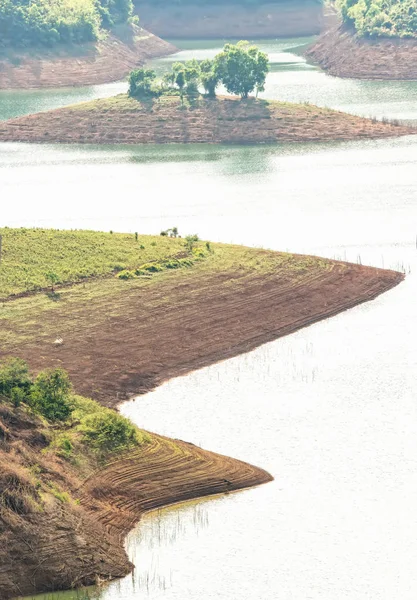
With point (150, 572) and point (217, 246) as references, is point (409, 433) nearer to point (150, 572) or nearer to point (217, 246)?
point (150, 572)

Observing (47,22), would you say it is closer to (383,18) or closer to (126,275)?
(383,18)

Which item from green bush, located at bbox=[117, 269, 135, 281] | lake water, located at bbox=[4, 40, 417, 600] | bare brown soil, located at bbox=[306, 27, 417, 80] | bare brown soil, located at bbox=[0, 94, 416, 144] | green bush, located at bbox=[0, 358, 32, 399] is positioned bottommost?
lake water, located at bbox=[4, 40, 417, 600]

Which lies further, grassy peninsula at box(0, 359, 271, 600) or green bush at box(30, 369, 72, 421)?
green bush at box(30, 369, 72, 421)

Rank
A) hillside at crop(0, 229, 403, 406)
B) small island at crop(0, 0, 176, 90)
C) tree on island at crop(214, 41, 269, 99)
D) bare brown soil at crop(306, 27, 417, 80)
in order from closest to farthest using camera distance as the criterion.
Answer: hillside at crop(0, 229, 403, 406) < tree on island at crop(214, 41, 269, 99) < bare brown soil at crop(306, 27, 417, 80) < small island at crop(0, 0, 176, 90)

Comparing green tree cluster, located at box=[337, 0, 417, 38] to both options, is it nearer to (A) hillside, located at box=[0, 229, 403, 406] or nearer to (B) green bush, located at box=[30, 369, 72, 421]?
(A) hillside, located at box=[0, 229, 403, 406]

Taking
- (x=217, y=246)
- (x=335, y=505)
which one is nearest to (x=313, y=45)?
(x=217, y=246)

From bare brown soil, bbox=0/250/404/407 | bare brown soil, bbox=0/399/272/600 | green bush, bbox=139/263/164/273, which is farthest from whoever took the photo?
green bush, bbox=139/263/164/273

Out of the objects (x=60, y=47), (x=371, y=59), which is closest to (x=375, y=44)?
(x=371, y=59)

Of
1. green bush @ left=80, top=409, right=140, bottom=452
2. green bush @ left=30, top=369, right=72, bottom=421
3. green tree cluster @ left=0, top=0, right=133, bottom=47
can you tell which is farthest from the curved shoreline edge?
green tree cluster @ left=0, top=0, right=133, bottom=47
